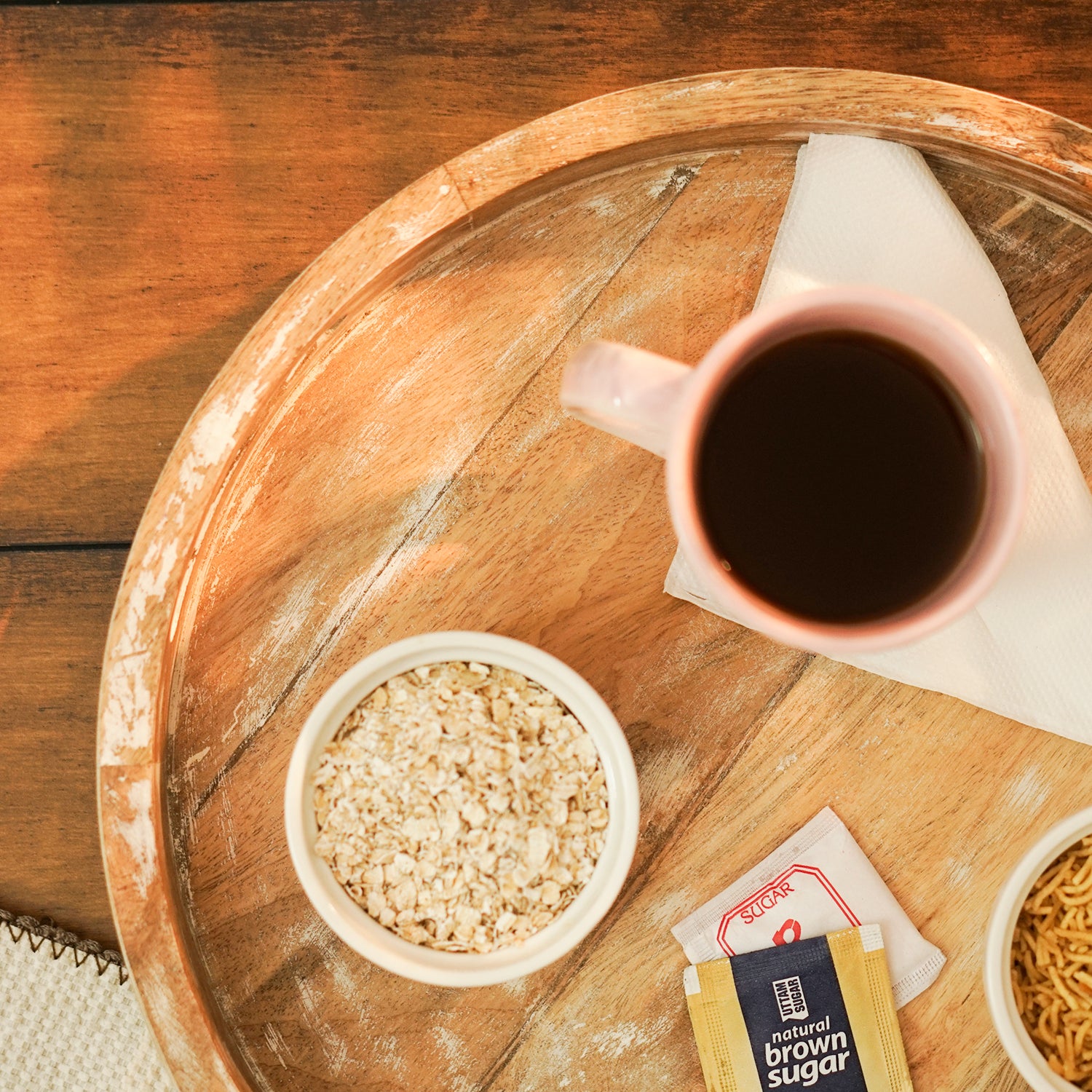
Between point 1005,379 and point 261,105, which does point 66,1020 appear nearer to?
point 261,105

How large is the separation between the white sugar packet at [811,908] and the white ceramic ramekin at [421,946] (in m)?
0.12

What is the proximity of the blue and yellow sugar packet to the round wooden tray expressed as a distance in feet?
0.07

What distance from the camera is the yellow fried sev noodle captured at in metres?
0.71

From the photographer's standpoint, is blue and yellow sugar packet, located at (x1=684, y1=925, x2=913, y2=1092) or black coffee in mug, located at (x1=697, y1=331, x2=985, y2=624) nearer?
black coffee in mug, located at (x1=697, y1=331, x2=985, y2=624)

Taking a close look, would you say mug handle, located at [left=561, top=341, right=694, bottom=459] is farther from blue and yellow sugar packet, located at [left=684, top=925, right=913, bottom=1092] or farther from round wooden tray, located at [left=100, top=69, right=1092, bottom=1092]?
blue and yellow sugar packet, located at [left=684, top=925, right=913, bottom=1092]

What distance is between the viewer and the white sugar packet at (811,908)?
2.40 feet

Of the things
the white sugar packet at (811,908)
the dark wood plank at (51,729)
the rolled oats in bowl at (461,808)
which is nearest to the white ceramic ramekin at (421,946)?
the rolled oats in bowl at (461,808)

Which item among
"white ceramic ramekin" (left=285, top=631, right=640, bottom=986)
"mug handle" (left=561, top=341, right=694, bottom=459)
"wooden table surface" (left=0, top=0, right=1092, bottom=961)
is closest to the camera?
"mug handle" (left=561, top=341, right=694, bottom=459)

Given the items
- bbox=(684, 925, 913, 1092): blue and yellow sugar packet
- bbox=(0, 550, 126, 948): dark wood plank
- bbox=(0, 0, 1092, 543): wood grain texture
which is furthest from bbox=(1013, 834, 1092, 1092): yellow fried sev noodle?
bbox=(0, 550, 126, 948): dark wood plank

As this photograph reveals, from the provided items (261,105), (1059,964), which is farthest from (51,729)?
(1059,964)

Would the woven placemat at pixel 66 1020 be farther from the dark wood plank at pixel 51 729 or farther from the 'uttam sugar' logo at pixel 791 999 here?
the 'uttam sugar' logo at pixel 791 999

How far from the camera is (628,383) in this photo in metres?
0.51

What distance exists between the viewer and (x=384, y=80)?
93 centimetres

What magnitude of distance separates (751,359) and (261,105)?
643 millimetres
